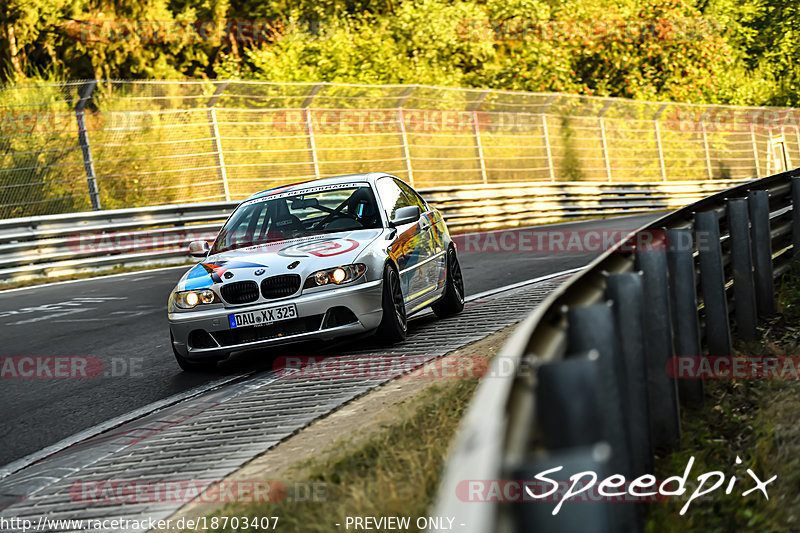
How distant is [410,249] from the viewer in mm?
8938

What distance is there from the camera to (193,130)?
66.3 ft

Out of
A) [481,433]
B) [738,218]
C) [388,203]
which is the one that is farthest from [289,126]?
[481,433]

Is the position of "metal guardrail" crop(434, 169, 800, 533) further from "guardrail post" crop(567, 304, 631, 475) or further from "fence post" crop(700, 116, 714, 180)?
"fence post" crop(700, 116, 714, 180)

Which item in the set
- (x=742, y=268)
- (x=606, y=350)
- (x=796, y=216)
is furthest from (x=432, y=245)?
(x=606, y=350)

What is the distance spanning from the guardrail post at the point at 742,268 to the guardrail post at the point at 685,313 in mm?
1491

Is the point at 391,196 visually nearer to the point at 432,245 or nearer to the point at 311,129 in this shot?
the point at 432,245

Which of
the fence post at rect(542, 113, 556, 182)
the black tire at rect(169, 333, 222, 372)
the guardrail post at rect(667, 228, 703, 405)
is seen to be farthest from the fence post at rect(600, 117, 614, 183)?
the guardrail post at rect(667, 228, 703, 405)

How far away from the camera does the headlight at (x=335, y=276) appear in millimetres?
7934

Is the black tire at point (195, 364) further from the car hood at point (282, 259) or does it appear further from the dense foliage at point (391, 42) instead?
the dense foliage at point (391, 42)

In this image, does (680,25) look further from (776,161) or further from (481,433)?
(481,433)

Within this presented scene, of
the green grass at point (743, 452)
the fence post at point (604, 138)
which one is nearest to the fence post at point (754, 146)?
the fence post at point (604, 138)

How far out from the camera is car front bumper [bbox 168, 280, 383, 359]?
25.7ft

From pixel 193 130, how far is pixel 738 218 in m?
15.1

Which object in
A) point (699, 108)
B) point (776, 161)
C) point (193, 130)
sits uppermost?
point (193, 130)
